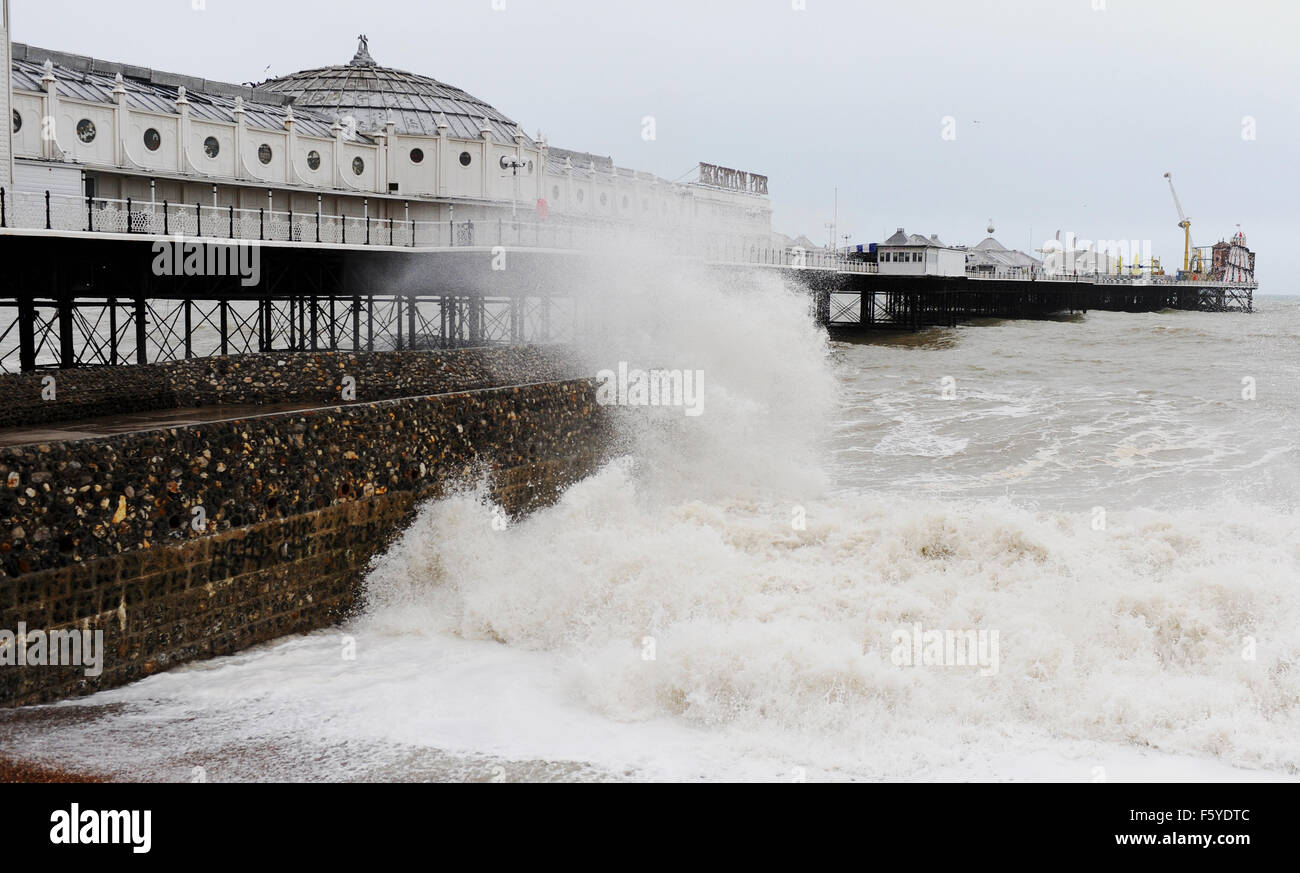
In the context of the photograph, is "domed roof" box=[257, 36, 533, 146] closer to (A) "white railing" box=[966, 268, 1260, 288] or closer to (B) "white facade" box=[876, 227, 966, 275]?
(B) "white facade" box=[876, 227, 966, 275]

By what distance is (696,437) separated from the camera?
14812 millimetres

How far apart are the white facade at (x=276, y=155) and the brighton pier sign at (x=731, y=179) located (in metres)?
6.73

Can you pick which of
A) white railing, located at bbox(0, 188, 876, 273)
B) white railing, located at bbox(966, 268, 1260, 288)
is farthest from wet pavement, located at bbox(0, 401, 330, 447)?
white railing, located at bbox(966, 268, 1260, 288)

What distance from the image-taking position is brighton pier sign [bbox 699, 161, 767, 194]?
71938mm

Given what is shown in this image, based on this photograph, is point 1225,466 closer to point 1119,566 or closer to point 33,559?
point 1119,566

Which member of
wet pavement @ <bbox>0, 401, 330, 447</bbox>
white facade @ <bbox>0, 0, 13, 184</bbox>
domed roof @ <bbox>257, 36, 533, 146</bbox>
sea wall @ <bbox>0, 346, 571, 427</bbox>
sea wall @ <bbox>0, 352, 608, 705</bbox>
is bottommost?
sea wall @ <bbox>0, 352, 608, 705</bbox>

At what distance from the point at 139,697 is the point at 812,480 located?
9.60 m

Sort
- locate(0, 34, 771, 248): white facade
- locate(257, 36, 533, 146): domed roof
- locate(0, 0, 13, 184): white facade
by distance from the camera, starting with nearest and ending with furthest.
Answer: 1. locate(0, 0, 13, 184): white facade
2. locate(0, 34, 771, 248): white facade
3. locate(257, 36, 533, 146): domed roof

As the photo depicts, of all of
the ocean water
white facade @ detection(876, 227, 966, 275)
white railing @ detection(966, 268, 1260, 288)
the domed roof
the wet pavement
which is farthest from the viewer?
white railing @ detection(966, 268, 1260, 288)

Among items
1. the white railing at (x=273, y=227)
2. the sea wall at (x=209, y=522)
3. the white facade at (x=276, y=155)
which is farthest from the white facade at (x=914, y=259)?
the sea wall at (x=209, y=522)

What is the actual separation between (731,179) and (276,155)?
38266 mm

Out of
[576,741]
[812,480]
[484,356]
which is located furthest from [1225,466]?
[576,741]

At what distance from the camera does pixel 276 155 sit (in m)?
42.6

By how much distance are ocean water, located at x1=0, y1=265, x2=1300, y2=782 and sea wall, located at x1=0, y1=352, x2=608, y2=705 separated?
0.28 metres
